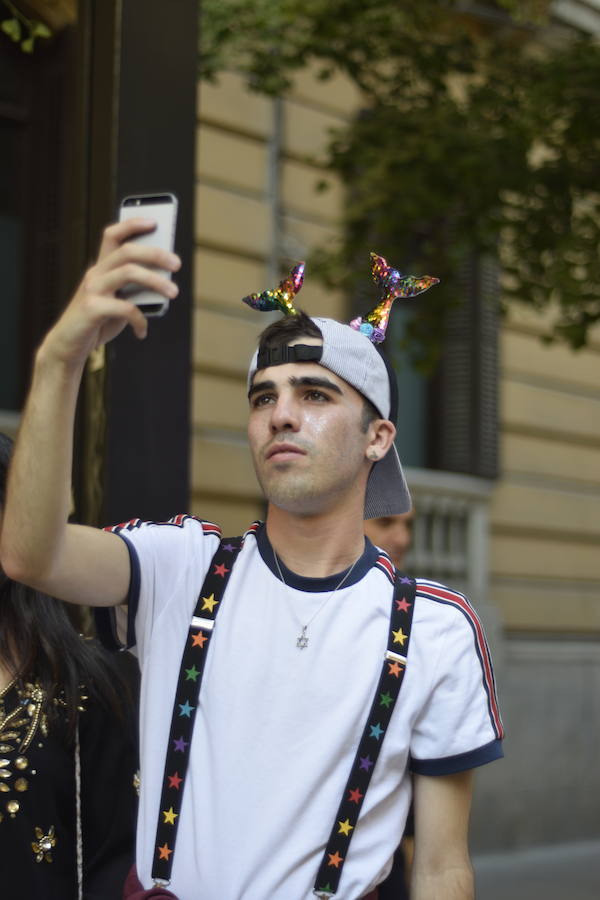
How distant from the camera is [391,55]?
7359mm

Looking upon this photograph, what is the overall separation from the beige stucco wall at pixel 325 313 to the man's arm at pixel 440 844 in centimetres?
552

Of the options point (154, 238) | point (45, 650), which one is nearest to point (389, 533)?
point (45, 650)

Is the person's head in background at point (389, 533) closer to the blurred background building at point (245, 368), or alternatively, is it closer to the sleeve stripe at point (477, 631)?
the blurred background building at point (245, 368)

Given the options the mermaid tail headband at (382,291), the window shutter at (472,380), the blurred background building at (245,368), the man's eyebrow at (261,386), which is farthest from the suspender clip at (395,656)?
the window shutter at (472,380)

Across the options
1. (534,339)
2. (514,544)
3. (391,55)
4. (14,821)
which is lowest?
(14,821)

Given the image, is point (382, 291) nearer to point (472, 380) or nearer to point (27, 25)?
point (27, 25)

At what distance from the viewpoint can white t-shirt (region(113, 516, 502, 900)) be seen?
2.33 meters

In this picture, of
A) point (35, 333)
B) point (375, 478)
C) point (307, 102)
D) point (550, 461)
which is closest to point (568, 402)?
point (550, 461)

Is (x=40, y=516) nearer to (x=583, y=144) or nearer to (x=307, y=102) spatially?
(x=583, y=144)

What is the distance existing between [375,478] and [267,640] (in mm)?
521

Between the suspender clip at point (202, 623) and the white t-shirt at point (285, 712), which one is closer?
the white t-shirt at point (285, 712)

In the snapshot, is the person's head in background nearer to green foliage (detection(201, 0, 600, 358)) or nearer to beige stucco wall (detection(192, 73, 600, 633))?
green foliage (detection(201, 0, 600, 358))

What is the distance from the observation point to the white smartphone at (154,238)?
195cm

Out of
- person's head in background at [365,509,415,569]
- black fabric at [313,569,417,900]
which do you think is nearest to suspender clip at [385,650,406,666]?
black fabric at [313,569,417,900]
